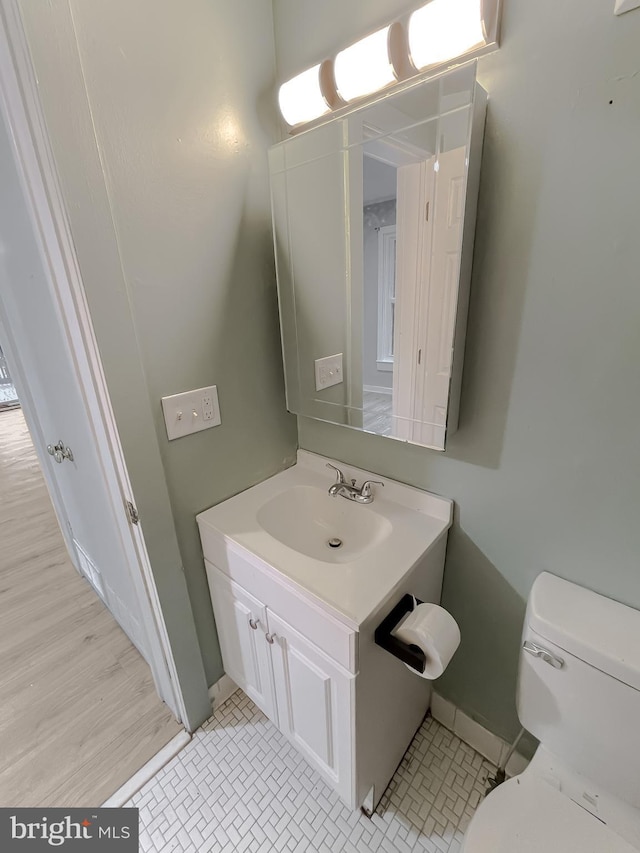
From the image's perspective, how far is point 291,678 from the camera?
1065 millimetres

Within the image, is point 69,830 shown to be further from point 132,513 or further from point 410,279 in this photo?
point 410,279

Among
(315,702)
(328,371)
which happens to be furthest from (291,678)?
(328,371)

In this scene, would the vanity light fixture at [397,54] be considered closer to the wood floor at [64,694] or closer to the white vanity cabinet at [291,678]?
the white vanity cabinet at [291,678]

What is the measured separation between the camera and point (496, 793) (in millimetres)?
873

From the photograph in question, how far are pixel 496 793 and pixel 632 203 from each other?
4.30ft

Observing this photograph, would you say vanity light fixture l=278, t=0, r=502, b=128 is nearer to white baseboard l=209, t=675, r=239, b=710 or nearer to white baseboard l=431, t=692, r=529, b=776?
white baseboard l=431, t=692, r=529, b=776

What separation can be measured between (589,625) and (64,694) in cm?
194

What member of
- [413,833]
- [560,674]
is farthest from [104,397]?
[413,833]

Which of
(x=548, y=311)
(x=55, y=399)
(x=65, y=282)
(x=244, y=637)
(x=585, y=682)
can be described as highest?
(x=65, y=282)

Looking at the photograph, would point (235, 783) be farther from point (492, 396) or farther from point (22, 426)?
point (22, 426)

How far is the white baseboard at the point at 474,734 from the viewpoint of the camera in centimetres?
117

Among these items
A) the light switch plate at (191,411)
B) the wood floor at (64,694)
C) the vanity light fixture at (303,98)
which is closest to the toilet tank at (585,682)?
the light switch plate at (191,411)

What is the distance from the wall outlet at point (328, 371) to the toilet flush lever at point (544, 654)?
0.88m

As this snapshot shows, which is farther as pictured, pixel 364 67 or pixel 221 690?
pixel 221 690
